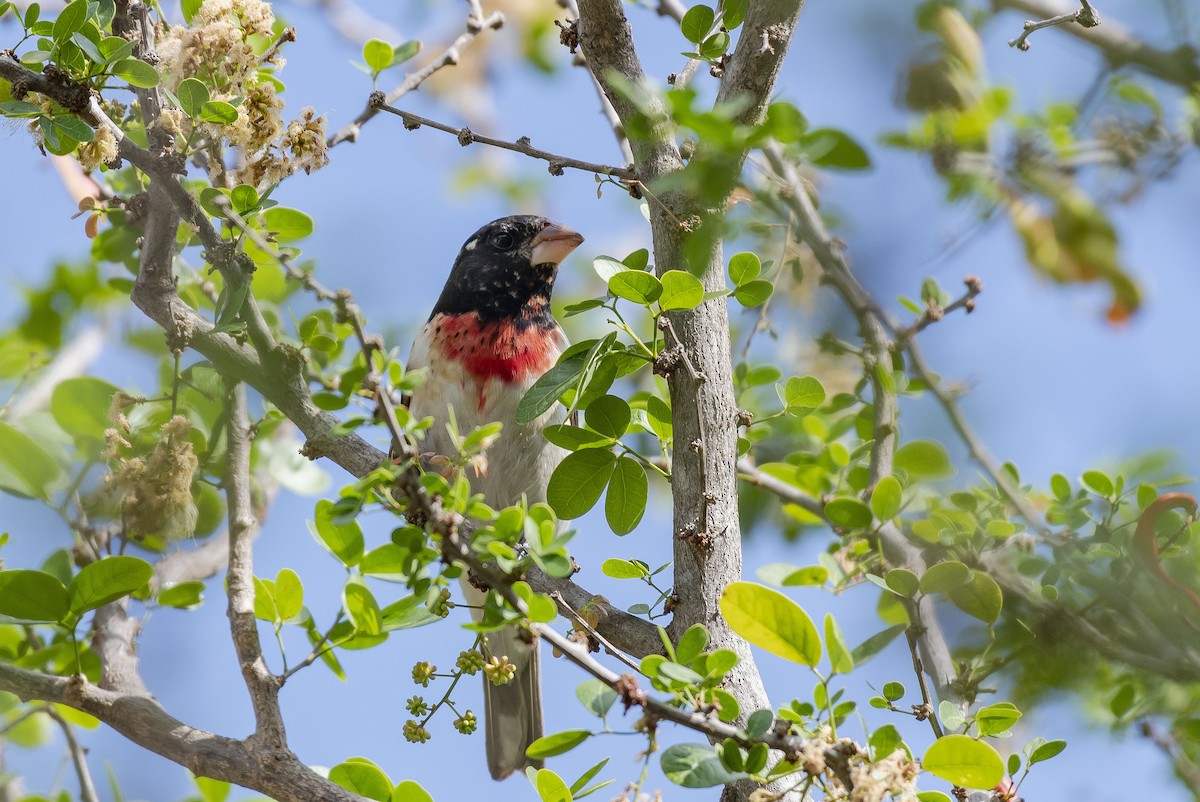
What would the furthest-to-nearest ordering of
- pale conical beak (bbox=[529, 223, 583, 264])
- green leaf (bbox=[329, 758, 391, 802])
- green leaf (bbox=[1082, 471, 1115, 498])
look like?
pale conical beak (bbox=[529, 223, 583, 264]) → green leaf (bbox=[1082, 471, 1115, 498]) → green leaf (bbox=[329, 758, 391, 802])

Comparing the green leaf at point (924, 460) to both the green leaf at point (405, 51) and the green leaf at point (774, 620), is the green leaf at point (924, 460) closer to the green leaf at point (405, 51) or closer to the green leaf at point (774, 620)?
the green leaf at point (774, 620)

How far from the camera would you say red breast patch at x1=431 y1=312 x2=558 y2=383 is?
3.97 m

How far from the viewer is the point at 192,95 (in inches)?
96.5

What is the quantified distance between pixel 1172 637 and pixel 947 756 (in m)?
0.44

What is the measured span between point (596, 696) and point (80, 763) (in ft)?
5.60

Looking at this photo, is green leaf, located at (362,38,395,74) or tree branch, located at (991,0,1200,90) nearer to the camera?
tree branch, located at (991,0,1200,90)

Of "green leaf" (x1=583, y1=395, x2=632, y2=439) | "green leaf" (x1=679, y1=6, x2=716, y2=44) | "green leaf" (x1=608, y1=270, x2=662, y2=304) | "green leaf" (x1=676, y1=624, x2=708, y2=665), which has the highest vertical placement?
"green leaf" (x1=679, y1=6, x2=716, y2=44)

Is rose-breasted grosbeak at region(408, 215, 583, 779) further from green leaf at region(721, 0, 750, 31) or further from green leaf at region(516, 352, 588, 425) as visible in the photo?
green leaf at region(721, 0, 750, 31)

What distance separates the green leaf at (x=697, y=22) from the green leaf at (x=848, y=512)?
1174 millimetres

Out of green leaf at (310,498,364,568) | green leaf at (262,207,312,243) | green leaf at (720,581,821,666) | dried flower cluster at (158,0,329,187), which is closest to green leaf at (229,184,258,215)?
dried flower cluster at (158,0,329,187)

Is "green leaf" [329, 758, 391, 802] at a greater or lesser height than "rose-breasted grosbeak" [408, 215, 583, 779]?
→ lesser

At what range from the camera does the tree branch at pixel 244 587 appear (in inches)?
99.3

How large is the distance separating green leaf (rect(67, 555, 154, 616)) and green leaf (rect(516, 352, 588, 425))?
90 cm

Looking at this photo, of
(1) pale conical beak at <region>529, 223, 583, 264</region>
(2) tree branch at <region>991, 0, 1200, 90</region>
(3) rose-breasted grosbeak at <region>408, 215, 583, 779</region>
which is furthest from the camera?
(1) pale conical beak at <region>529, 223, 583, 264</region>
